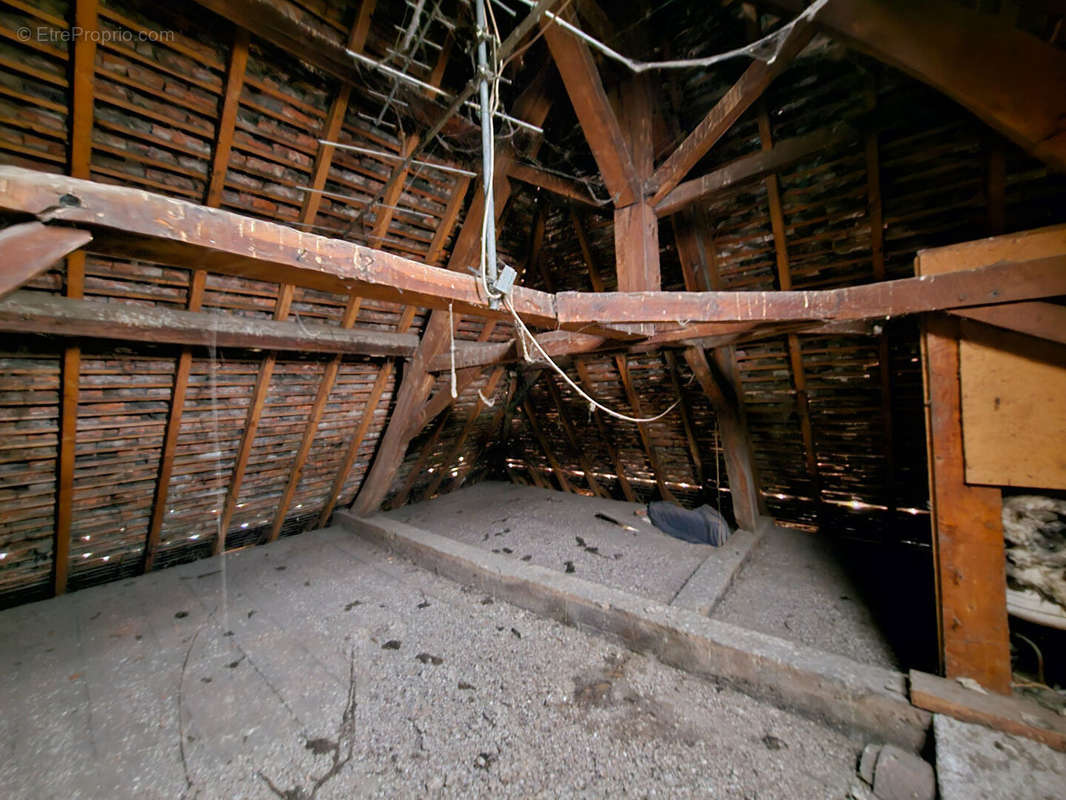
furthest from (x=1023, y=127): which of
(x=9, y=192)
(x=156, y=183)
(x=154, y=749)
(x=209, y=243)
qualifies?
(x=154, y=749)

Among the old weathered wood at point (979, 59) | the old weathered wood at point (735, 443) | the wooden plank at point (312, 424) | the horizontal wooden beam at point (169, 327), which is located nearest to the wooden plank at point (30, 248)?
the horizontal wooden beam at point (169, 327)

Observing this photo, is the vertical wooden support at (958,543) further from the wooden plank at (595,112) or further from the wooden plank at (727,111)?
the wooden plank at (595,112)

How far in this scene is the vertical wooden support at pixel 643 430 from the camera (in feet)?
13.3

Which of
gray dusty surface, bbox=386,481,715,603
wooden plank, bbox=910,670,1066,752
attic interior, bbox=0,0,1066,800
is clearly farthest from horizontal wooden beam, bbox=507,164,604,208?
wooden plank, bbox=910,670,1066,752

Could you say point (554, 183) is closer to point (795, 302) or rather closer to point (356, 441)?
point (795, 302)

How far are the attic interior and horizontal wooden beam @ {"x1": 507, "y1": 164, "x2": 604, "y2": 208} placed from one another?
3 cm

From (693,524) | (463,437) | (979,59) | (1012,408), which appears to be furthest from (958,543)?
(463,437)

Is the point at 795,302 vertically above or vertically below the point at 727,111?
below

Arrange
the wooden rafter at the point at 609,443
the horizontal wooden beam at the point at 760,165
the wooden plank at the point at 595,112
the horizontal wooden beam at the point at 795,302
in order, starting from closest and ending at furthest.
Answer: the horizontal wooden beam at the point at 795,302, the wooden plank at the point at 595,112, the horizontal wooden beam at the point at 760,165, the wooden rafter at the point at 609,443

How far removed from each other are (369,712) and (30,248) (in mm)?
2170

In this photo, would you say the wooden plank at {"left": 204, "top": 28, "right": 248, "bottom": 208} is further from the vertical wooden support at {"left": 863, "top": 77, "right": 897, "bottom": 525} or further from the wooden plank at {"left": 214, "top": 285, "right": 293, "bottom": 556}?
the vertical wooden support at {"left": 863, "top": 77, "right": 897, "bottom": 525}

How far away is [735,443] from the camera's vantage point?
→ 11.6 feet

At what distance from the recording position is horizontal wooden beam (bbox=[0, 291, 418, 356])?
6.39 feet

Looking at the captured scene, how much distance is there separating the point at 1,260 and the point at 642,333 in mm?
2365
